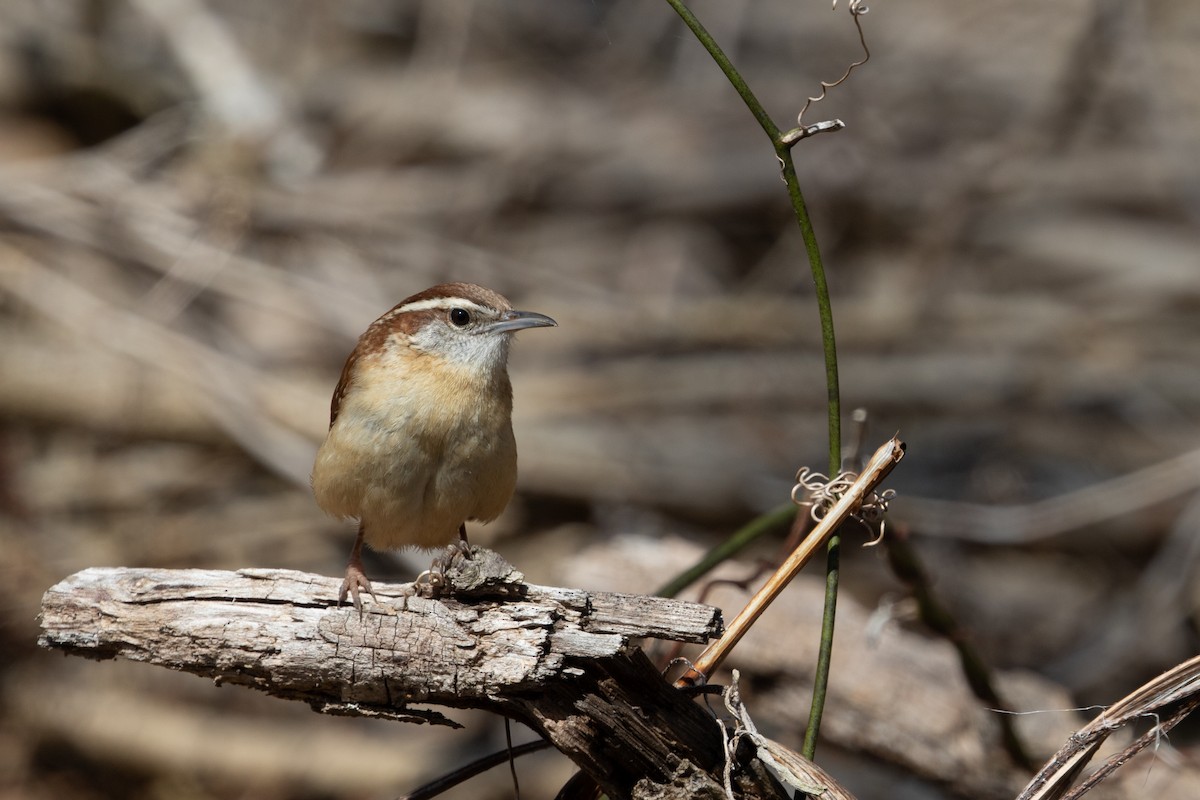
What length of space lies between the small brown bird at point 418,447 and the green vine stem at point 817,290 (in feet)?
4.27

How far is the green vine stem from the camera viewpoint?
2334 millimetres

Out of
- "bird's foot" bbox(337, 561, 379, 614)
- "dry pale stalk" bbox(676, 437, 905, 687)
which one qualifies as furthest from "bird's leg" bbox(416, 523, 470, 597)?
"dry pale stalk" bbox(676, 437, 905, 687)

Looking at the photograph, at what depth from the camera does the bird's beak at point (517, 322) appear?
397cm

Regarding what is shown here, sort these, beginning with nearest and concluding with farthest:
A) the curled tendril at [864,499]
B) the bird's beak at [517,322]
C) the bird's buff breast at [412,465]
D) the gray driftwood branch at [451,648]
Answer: the gray driftwood branch at [451,648], the curled tendril at [864,499], the bird's buff breast at [412,465], the bird's beak at [517,322]

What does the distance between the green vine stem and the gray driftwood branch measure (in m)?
0.27

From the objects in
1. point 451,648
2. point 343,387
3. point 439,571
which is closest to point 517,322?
point 343,387

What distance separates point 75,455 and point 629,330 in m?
3.97

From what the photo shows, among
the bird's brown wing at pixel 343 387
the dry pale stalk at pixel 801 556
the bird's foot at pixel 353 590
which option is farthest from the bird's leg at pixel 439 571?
the bird's brown wing at pixel 343 387

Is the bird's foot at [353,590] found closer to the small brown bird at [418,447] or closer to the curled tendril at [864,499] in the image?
the small brown bird at [418,447]

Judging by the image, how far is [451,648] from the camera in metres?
2.47

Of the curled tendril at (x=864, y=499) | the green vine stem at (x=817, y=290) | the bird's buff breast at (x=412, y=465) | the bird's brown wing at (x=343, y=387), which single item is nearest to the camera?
the green vine stem at (x=817, y=290)

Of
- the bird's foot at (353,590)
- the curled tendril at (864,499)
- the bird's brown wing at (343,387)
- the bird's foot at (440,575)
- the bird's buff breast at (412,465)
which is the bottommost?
the bird's foot at (353,590)

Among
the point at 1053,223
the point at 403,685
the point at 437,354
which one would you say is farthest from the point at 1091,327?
the point at 403,685

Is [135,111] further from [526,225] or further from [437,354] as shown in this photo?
[437,354]
